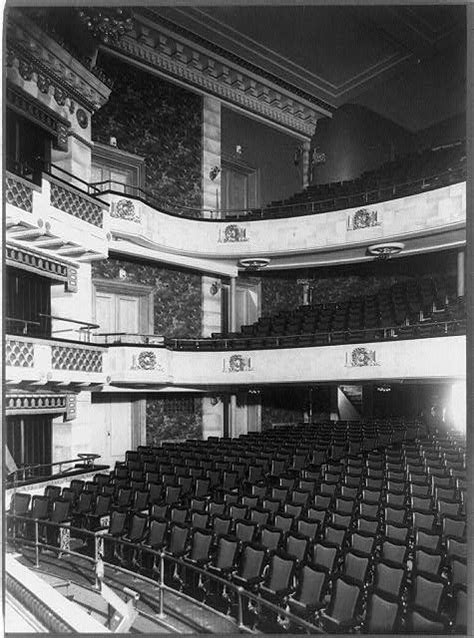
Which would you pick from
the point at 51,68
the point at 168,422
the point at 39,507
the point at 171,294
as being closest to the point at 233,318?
the point at 171,294

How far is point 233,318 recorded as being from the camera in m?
17.0

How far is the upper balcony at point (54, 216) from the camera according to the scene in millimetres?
9117

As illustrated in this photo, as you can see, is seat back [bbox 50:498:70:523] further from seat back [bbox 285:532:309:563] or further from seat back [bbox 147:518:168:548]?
seat back [bbox 285:532:309:563]

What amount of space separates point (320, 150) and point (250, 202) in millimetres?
3057

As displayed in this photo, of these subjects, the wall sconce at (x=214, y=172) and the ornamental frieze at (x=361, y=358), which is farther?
the wall sconce at (x=214, y=172)

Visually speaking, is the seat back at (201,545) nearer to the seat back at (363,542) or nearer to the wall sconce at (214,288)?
the seat back at (363,542)

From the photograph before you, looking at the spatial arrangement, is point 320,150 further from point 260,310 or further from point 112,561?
point 112,561

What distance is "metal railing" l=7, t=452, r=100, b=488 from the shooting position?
9422 mm

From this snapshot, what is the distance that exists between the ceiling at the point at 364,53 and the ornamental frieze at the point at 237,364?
A: 301 inches

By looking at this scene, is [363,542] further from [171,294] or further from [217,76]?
[217,76]

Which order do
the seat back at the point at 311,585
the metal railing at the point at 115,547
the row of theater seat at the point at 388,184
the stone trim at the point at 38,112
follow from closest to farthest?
1. the seat back at the point at 311,585
2. the metal railing at the point at 115,547
3. the stone trim at the point at 38,112
4. the row of theater seat at the point at 388,184

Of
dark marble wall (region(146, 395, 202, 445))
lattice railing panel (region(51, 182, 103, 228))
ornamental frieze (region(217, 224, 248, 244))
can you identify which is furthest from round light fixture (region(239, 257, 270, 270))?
lattice railing panel (region(51, 182, 103, 228))

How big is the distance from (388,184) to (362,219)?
206cm

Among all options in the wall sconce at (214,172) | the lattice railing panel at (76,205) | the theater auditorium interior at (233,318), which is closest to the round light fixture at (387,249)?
the theater auditorium interior at (233,318)
